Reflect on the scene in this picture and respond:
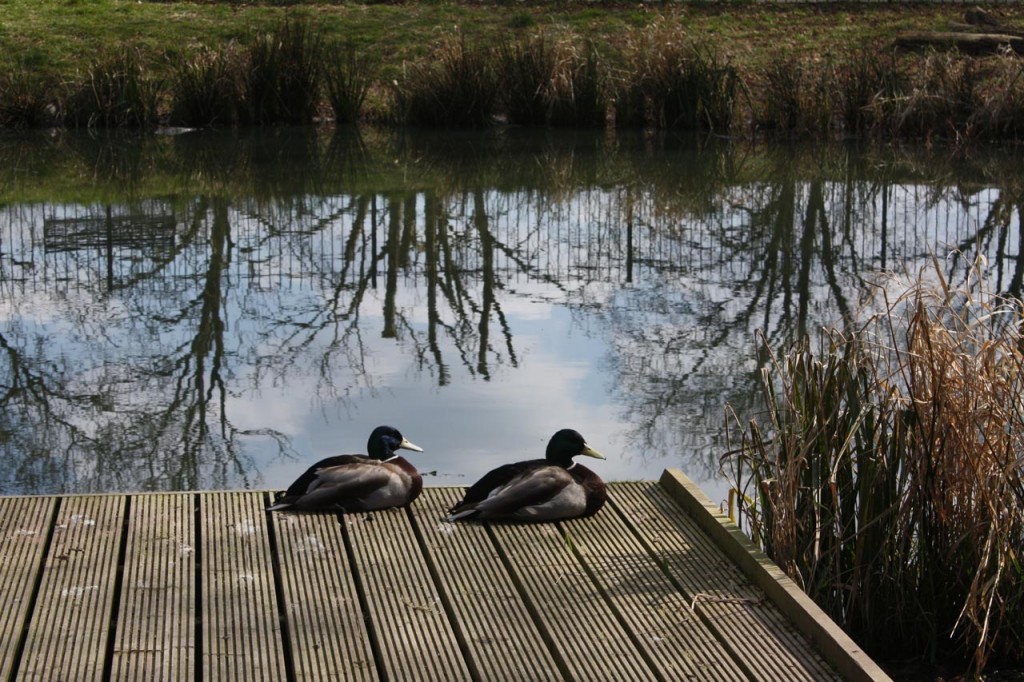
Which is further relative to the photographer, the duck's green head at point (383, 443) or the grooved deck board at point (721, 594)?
the duck's green head at point (383, 443)

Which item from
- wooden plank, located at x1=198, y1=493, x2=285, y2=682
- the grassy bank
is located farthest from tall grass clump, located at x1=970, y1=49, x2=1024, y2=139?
wooden plank, located at x1=198, y1=493, x2=285, y2=682

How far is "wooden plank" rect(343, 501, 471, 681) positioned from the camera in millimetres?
3264

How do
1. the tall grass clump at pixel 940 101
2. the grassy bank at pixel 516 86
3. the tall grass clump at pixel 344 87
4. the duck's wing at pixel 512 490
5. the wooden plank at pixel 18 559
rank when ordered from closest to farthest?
the wooden plank at pixel 18 559
the duck's wing at pixel 512 490
the tall grass clump at pixel 940 101
the grassy bank at pixel 516 86
the tall grass clump at pixel 344 87

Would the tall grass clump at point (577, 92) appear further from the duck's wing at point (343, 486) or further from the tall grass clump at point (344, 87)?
the duck's wing at point (343, 486)

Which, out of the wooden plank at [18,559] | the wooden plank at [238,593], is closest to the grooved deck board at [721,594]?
the wooden plank at [238,593]

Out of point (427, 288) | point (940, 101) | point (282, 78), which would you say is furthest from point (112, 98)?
point (940, 101)

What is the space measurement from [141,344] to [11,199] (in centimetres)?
435

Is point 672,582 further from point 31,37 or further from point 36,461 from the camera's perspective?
point 31,37

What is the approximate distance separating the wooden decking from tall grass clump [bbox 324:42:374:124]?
11666 mm

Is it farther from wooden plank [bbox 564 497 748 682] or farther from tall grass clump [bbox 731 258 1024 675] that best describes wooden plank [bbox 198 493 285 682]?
tall grass clump [bbox 731 258 1024 675]

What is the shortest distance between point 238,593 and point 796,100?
1204 cm

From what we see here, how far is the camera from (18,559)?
12.5ft

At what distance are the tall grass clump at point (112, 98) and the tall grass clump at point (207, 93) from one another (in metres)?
0.28

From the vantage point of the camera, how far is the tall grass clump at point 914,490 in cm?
361
